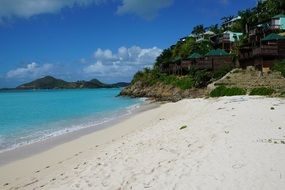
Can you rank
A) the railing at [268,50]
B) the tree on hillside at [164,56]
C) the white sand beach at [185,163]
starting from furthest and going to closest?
the tree on hillside at [164,56], the railing at [268,50], the white sand beach at [185,163]

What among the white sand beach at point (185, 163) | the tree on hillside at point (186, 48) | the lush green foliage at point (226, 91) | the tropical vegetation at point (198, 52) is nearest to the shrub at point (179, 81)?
the tropical vegetation at point (198, 52)

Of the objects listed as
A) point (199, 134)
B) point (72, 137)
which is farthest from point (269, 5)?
point (199, 134)

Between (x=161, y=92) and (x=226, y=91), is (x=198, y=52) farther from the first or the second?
(x=226, y=91)

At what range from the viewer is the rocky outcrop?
52.3 m

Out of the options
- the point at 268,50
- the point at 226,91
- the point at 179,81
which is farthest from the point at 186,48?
the point at 226,91

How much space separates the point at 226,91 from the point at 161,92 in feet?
100

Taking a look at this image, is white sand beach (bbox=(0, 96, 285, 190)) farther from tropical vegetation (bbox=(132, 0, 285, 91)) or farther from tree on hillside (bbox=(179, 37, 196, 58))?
tree on hillside (bbox=(179, 37, 196, 58))

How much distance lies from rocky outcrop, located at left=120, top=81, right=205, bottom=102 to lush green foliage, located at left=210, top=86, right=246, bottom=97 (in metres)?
7.37

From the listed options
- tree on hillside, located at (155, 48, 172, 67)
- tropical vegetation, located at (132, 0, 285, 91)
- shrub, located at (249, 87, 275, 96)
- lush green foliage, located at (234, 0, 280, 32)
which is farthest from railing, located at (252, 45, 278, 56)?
tree on hillside, located at (155, 48, 172, 67)

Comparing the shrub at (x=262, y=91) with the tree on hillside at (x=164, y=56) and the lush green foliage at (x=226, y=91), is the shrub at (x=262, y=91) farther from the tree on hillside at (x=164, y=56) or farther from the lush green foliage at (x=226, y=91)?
the tree on hillside at (x=164, y=56)

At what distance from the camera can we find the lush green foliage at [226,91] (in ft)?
118

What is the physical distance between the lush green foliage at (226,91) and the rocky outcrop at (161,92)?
737 centimetres

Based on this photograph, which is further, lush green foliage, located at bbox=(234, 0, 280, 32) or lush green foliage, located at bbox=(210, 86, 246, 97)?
lush green foliage, located at bbox=(234, 0, 280, 32)

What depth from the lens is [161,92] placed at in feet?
222
